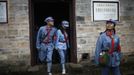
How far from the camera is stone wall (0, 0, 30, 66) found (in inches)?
509

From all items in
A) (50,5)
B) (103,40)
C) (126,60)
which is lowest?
(126,60)

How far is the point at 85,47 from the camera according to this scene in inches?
536

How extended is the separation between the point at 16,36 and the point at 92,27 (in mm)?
2740

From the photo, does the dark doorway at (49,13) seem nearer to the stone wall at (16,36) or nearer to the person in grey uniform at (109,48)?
the stone wall at (16,36)

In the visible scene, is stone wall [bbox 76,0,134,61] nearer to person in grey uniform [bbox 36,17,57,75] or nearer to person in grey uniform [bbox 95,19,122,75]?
person in grey uniform [bbox 36,17,57,75]

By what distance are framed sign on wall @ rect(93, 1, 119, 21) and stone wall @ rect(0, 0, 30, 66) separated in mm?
2506

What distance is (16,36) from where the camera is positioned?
42.6 ft

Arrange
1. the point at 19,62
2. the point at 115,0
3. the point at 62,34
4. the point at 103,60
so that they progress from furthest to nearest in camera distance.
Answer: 1. the point at 115,0
2. the point at 19,62
3. the point at 62,34
4. the point at 103,60

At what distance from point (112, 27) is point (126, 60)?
4846 mm

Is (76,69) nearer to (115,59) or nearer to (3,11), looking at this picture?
(3,11)

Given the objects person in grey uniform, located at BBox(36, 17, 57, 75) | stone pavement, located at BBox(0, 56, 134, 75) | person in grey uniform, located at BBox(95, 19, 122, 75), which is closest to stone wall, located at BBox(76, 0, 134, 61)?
stone pavement, located at BBox(0, 56, 134, 75)

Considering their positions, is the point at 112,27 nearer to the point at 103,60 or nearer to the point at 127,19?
the point at 103,60

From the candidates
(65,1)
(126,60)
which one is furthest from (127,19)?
(65,1)

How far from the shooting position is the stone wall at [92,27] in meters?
13.5
